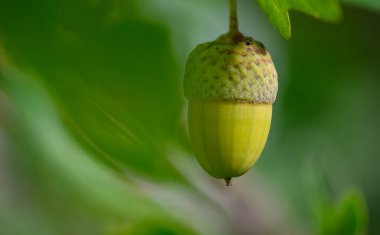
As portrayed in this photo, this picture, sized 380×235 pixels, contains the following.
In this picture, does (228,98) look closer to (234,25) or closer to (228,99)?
(228,99)

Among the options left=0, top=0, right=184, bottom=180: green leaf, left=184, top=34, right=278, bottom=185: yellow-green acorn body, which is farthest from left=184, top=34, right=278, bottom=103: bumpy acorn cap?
left=0, top=0, right=184, bottom=180: green leaf

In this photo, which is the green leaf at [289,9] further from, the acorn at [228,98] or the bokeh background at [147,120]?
the bokeh background at [147,120]

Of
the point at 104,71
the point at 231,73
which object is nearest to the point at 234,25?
the point at 231,73

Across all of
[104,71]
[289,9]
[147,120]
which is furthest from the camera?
[147,120]

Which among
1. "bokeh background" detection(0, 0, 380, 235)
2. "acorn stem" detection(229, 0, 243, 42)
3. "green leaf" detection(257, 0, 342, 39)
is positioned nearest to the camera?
"green leaf" detection(257, 0, 342, 39)

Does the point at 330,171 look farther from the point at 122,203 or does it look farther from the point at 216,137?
the point at 216,137

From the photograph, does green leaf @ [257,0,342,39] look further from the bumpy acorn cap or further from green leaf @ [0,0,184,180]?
green leaf @ [0,0,184,180]
